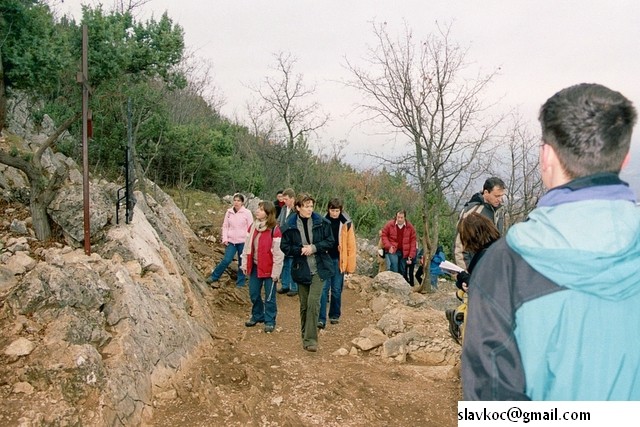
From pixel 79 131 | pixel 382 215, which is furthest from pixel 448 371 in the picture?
pixel 382 215

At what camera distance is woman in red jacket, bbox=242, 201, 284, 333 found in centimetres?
704

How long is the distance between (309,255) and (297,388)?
1646 millimetres

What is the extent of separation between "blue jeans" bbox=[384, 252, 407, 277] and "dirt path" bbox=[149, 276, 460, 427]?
12.1 feet

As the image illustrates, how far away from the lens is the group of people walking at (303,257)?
650 centimetres

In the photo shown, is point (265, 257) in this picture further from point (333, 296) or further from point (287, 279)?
point (287, 279)

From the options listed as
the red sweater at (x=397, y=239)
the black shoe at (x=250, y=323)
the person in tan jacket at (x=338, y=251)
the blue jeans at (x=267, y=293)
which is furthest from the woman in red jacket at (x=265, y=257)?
the red sweater at (x=397, y=239)

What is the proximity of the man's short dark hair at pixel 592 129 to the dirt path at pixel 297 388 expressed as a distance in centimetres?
397

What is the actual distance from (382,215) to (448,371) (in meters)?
17.3

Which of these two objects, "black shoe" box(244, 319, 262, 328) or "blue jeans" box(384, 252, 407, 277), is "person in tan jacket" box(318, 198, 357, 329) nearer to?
"black shoe" box(244, 319, 262, 328)

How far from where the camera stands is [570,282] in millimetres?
1359

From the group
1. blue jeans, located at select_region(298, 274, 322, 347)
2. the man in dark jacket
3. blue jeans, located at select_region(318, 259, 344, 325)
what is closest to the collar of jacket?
the man in dark jacket

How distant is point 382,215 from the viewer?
23250 mm

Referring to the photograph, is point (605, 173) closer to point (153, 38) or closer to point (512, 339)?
point (512, 339)

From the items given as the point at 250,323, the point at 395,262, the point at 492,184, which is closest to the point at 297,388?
the point at 250,323
